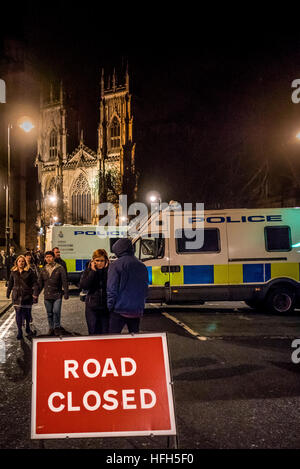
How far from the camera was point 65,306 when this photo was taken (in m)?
13.0

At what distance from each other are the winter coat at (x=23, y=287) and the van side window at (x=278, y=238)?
20.1 feet

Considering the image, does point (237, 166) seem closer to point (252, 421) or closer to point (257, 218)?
point (257, 218)

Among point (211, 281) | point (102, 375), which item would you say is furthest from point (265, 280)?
point (102, 375)

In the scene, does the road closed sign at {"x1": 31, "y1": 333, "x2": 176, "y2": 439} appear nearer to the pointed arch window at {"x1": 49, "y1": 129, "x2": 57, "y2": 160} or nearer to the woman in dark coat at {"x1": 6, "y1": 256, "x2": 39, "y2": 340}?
the woman in dark coat at {"x1": 6, "y1": 256, "x2": 39, "y2": 340}

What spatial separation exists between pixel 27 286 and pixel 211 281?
15.9 feet

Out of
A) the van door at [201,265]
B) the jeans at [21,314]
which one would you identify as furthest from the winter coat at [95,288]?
the van door at [201,265]

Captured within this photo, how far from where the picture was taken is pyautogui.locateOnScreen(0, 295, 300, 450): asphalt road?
3.65 metres

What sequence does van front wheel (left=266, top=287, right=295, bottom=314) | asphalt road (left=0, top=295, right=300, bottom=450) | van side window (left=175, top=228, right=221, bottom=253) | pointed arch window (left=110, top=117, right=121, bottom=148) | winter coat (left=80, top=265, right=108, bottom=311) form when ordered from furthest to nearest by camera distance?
pointed arch window (left=110, top=117, right=121, bottom=148) → van side window (left=175, top=228, right=221, bottom=253) → van front wheel (left=266, top=287, right=295, bottom=314) → winter coat (left=80, top=265, right=108, bottom=311) → asphalt road (left=0, top=295, right=300, bottom=450)

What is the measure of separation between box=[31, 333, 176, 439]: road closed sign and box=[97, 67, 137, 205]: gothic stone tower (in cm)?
6294

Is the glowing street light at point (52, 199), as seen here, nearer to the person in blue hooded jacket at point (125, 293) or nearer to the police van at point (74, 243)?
the police van at point (74, 243)

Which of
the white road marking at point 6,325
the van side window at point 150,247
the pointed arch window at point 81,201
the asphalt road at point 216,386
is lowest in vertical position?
the white road marking at point 6,325

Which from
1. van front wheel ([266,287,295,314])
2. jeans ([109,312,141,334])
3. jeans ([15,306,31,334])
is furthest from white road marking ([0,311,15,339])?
van front wheel ([266,287,295,314])

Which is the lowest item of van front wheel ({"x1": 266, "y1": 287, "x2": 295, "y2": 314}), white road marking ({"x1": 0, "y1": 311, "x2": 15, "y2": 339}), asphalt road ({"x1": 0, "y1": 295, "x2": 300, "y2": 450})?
white road marking ({"x1": 0, "y1": 311, "x2": 15, "y2": 339})

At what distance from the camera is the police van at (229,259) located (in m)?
11.0
